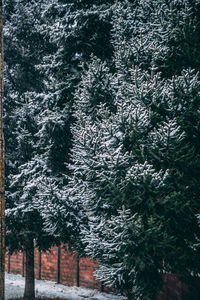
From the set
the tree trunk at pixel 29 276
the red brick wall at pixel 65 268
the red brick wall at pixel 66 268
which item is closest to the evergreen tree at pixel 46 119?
the tree trunk at pixel 29 276

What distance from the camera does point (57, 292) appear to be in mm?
11000

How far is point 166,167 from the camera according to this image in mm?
5312

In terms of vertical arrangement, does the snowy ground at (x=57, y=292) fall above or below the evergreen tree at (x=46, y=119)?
below

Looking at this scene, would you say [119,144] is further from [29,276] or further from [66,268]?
[66,268]

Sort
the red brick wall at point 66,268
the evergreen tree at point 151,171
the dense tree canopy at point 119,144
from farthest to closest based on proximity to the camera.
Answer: the red brick wall at point 66,268 < the dense tree canopy at point 119,144 < the evergreen tree at point 151,171

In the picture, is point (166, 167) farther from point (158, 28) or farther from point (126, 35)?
point (126, 35)

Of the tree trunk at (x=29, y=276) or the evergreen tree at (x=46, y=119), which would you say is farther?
the tree trunk at (x=29, y=276)

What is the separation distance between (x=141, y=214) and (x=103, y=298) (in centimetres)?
603

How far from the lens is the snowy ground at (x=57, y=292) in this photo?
10.2m

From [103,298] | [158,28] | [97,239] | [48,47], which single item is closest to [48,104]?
[48,47]

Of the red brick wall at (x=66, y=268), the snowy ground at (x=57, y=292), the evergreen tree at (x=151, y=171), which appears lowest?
the snowy ground at (x=57, y=292)

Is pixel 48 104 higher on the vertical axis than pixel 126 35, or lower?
lower

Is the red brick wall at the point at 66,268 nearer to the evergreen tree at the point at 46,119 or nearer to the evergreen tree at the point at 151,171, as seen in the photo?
the evergreen tree at the point at 46,119

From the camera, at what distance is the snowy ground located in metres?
10.2
